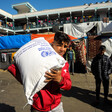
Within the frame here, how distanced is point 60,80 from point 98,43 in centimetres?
664

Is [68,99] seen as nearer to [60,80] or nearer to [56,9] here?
[60,80]

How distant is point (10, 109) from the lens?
3.17m

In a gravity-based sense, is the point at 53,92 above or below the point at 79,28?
below

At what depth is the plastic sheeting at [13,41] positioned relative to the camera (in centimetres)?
779

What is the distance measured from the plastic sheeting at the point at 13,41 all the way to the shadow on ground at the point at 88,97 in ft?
16.2

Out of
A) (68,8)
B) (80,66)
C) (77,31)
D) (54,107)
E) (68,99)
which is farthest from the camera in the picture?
(68,8)

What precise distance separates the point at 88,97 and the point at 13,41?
6422 millimetres

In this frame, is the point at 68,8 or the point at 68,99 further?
the point at 68,8

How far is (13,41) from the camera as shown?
26.6ft

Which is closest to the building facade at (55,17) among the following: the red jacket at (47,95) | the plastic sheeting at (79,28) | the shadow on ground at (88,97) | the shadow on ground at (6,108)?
the plastic sheeting at (79,28)

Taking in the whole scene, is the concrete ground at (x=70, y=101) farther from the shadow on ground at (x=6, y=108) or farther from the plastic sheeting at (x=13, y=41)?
the plastic sheeting at (x=13, y=41)

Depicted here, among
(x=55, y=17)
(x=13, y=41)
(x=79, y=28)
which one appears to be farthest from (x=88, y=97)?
(x=55, y=17)

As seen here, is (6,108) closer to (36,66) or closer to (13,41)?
(36,66)

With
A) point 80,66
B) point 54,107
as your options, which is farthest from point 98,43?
point 54,107
